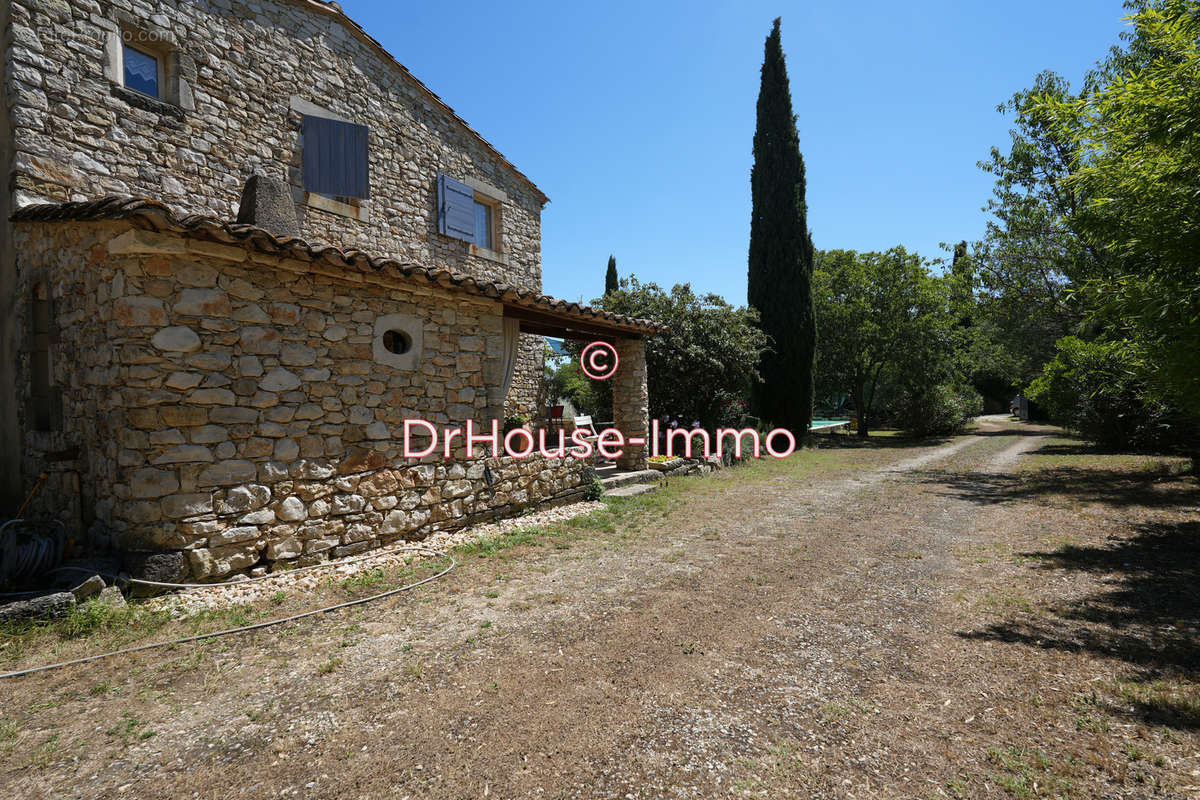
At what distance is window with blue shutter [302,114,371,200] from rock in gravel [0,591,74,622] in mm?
6214

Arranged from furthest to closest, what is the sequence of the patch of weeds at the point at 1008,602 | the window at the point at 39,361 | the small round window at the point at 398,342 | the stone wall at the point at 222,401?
the small round window at the point at 398,342 → the window at the point at 39,361 → the stone wall at the point at 222,401 → the patch of weeds at the point at 1008,602

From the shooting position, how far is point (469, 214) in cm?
1042

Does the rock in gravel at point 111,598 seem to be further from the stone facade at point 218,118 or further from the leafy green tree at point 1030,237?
the leafy green tree at point 1030,237

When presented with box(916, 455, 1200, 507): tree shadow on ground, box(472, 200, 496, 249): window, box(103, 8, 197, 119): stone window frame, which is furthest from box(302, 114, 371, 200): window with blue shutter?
box(916, 455, 1200, 507): tree shadow on ground

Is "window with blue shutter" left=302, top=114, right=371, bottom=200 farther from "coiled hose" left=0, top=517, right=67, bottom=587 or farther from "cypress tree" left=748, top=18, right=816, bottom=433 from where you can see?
"cypress tree" left=748, top=18, right=816, bottom=433

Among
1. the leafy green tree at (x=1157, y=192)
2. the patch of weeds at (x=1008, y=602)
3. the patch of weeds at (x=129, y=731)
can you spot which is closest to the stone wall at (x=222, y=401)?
the patch of weeds at (x=129, y=731)

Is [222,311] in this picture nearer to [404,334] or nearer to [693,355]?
[404,334]

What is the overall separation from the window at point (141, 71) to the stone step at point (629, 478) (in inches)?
308

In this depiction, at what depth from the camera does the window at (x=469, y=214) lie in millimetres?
9961

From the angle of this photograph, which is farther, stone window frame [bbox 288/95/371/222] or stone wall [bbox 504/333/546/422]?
stone wall [bbox 504/333/546/422]

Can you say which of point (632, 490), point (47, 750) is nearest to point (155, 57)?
point (47, 750)

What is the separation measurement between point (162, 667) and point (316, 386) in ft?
8.35

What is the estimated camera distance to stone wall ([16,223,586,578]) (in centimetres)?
424

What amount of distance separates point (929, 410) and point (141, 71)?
22.4m
